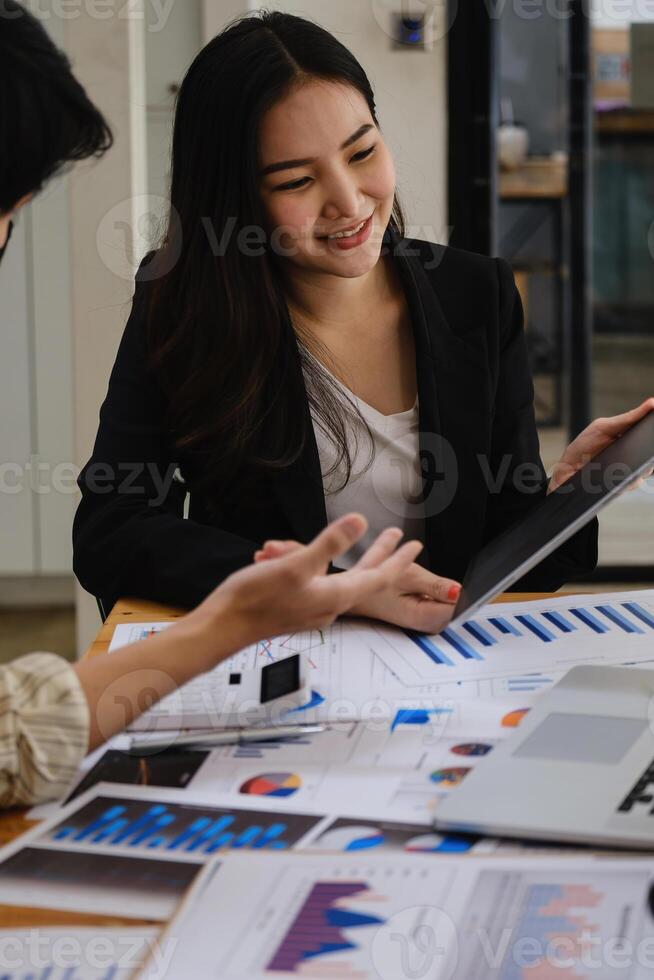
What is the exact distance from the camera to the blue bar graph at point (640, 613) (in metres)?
1.17

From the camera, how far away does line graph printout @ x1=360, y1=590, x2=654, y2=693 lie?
40.6 inches

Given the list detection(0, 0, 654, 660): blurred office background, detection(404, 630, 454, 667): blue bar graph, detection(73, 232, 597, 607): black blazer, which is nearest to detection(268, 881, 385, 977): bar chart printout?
detection(404, 630, 454, 667): blue bar graph

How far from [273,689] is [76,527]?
536mm

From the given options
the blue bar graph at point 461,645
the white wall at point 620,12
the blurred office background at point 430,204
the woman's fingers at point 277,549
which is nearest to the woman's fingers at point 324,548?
the woman's fingers at point 277,549

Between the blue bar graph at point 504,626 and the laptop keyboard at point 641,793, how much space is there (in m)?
0.39

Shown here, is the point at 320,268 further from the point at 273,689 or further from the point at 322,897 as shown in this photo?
the point at 322,897

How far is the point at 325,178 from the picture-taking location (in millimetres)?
1394

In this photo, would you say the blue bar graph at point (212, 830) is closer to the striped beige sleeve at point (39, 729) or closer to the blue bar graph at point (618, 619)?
the striped beige sleeve at point (39, 729)

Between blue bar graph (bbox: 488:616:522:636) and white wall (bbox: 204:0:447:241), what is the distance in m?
1.99

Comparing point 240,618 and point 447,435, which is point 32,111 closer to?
point 240,618

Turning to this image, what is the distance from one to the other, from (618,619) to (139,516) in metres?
0.56

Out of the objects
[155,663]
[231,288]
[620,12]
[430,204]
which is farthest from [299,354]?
[620,12]

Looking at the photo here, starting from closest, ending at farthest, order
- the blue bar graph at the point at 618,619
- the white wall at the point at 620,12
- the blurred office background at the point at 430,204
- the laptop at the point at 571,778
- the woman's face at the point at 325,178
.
→ 1. the laptop at the point at 571,778
2. the blue bar graph at the point at 618,619
3. the woman's face at the point at 325,178
4. the blurred office background at the point at 430,204
5. the white wall at the point at 620,12

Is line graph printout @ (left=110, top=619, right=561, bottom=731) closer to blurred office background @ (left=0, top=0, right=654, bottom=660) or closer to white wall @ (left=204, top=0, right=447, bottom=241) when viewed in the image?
blurred office background @ (left=0, top=0, right=654, bottom=660)
